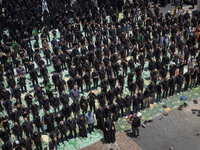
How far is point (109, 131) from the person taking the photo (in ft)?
54.6

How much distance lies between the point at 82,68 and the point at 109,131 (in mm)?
8309

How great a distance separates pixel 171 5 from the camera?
38906 millimetres

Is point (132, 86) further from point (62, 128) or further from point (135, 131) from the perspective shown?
point (62, 128)

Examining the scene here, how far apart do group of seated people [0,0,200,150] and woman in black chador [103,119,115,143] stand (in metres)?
0.36

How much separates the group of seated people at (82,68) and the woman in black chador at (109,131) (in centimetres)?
36

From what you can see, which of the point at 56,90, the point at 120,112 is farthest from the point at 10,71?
the point at 120,112

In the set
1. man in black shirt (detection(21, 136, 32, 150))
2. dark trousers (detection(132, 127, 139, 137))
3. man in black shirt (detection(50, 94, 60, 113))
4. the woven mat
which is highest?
man in black shirt (detection(50, 94, 60, 113))

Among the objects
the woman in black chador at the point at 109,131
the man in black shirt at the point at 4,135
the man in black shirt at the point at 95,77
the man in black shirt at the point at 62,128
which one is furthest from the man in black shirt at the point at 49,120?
the man in black shirt at the point at 95,77

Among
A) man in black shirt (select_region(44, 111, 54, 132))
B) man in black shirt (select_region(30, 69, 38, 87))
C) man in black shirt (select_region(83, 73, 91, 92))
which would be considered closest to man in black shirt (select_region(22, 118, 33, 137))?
man in black shirt (select_region(44, 111, 54, 132))

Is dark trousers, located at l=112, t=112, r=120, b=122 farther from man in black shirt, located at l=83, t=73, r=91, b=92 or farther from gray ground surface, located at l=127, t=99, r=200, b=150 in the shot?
man in black shirt, located at l=83, t=73, r=91, b=92

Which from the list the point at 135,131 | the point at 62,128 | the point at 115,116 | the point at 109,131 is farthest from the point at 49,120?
the point at 135,131

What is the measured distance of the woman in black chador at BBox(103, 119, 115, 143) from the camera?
16606 mm

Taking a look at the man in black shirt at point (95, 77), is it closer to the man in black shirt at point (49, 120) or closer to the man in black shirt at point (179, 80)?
the man in black shirt at point (49, 120)

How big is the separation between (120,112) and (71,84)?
13.6ft
